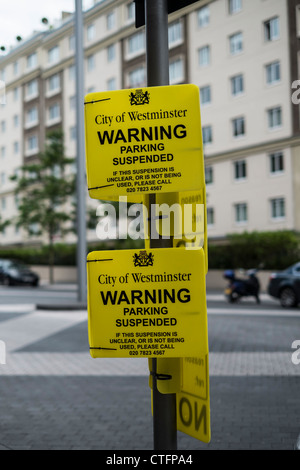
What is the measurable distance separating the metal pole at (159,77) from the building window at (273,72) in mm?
32781

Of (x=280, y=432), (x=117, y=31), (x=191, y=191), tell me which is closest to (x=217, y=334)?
(x=280, y=432)

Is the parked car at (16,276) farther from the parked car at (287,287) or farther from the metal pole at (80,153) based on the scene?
the parked car at (287,287)

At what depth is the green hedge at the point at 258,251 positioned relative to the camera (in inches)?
1199

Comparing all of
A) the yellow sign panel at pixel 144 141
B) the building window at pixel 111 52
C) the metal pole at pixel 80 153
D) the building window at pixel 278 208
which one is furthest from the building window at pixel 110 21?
the yellow sign panel at pixel 144 141

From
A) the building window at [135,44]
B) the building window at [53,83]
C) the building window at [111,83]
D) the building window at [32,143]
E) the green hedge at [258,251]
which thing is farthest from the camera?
the building window at [32,143]

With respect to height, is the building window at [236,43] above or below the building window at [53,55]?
below

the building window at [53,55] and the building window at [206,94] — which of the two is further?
the building window at [53,55]

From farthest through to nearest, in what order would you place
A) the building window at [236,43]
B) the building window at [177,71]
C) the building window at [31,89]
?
the building window at [31,89]
the building window at [177,71]
the building window at [236,43]

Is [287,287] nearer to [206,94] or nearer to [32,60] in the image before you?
[206,94]

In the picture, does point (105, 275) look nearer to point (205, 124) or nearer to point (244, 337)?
point (244, 337)

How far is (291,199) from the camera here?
33.5m

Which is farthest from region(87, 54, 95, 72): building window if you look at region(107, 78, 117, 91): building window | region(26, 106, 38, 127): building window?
region(26, 106, 38, 127): building window

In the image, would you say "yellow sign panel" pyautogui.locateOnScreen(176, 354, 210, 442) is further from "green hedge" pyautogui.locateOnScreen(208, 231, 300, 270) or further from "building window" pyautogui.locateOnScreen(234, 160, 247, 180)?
"building window" pyautogui.locateOnScreen(234, 160, 247, 180)

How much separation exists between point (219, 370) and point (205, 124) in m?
32.9
